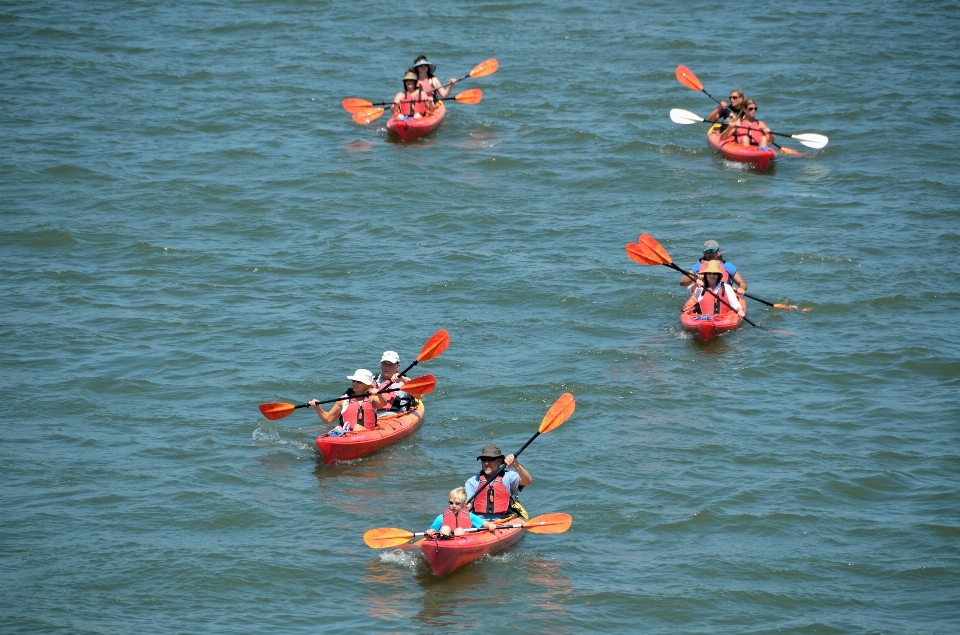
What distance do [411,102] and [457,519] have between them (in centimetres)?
1370

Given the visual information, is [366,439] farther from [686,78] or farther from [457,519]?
[686,78]

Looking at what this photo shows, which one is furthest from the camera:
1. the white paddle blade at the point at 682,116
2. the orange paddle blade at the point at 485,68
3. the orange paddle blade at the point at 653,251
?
the orange paddle blade at the point at 485,68

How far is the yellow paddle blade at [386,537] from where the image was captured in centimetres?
1202

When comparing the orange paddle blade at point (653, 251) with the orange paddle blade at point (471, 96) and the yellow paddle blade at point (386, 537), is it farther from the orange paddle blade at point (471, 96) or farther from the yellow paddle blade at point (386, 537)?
the orange paddle blade at point (471, 96)

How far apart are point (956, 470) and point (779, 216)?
26.7 feet

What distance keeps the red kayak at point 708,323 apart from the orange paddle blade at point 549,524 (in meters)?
5.40

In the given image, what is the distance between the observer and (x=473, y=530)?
12305 millimetres

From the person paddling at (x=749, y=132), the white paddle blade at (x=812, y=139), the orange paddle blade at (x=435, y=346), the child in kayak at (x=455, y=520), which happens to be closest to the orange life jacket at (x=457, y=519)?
the child in kayak at (x=455, y=520)

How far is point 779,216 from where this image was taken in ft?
71.2

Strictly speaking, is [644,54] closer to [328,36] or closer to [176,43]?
[328,36]

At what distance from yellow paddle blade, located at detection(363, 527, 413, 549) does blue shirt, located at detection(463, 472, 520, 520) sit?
93cm

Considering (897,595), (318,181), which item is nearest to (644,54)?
(318,181)

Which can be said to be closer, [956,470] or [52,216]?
[956,470]

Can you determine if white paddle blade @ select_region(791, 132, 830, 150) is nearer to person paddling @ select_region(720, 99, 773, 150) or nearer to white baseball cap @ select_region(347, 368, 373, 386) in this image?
person paddling @ select_region(720, 99, 773, 150)
